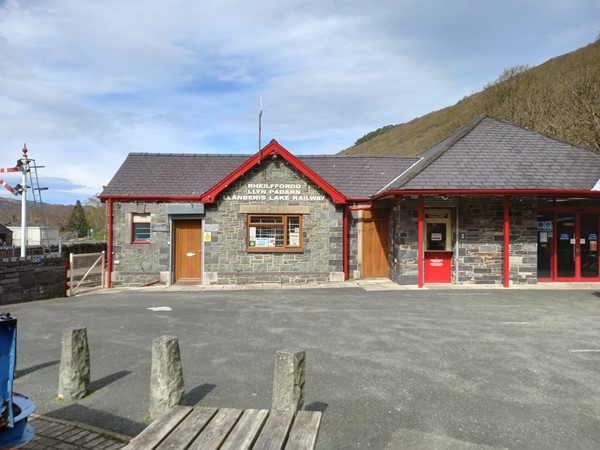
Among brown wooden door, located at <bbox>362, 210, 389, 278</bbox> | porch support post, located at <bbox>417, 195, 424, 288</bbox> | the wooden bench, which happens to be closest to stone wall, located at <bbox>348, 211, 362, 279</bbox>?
brown wooden door, located at <bbox>362, 210, 389, 278</bbox>

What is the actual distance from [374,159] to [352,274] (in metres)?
5.48

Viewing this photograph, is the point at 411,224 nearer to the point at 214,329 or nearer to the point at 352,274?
the point at 352,274

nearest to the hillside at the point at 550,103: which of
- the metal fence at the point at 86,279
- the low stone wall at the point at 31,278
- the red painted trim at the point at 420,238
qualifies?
the red painted trim at the point at 420,238

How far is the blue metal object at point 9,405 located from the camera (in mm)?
2688

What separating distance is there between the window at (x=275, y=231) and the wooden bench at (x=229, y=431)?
464 inches

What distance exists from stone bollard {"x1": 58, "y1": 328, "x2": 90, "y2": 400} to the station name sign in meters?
10.4

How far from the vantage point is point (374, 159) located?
59.2ft

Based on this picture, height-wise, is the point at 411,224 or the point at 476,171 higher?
the point at 476,171

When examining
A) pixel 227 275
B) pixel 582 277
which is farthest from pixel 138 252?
pixel 582 277

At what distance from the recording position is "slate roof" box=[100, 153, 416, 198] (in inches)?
612

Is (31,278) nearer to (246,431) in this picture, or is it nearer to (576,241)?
(246,431)

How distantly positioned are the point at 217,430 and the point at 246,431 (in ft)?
0.65

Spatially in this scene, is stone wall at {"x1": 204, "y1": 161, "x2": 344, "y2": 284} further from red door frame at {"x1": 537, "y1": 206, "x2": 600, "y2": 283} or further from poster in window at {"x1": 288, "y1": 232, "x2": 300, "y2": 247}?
red door frame at {"x1": 537, "y1": 206, "x2": 600, "y2": 283}

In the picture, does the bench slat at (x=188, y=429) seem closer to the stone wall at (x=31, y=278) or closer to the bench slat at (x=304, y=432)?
the bench slat at (x=304, y=432)
